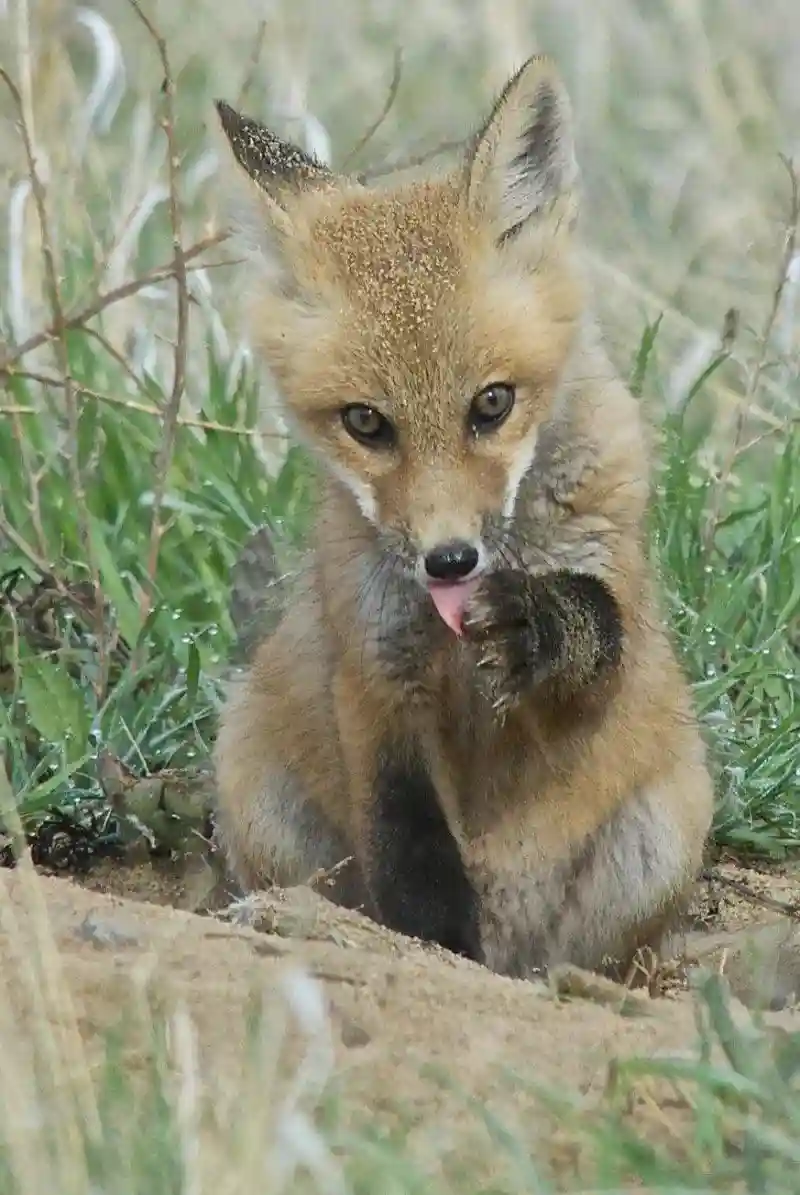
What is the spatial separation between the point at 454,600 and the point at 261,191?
111 cm

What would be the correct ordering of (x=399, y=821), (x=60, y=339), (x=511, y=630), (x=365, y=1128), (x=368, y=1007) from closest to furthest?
(x=365, y=1128), (x=368, y=1007), (x=511, y=630), (x=399, y=821), (x=60, y=339)

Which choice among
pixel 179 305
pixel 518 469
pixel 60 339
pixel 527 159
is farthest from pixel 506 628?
pixel 60 339

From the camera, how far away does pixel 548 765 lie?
13.8 feet

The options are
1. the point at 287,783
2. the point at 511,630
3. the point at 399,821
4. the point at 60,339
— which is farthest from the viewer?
the point at 60,339

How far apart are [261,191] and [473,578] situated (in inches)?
44.4

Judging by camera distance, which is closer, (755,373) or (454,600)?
(454,600)

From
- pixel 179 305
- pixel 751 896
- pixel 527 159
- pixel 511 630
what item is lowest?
pixel 751 896

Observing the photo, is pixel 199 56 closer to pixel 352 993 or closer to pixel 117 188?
pixel 117 188

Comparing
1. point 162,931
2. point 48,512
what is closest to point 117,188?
point 48,512

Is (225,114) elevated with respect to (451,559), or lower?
elevated

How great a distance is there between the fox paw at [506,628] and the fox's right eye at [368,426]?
38 cm

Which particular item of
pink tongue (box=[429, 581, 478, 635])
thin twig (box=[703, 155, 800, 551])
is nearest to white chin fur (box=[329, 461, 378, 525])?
pink tongue (box=[429, 581, 478, 635])

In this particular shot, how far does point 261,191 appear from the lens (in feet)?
13.7

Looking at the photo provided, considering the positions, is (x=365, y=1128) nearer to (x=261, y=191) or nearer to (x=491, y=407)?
(x=491, y=407)
